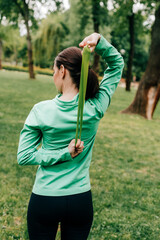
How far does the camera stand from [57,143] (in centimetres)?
142

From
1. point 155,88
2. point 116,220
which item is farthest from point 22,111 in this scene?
point 116,220

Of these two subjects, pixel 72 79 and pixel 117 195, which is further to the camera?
pixel 117 195

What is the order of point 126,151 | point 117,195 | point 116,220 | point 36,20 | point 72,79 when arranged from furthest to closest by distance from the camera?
point 36,20, point 126,151, point 117,195, point 116,220, point 72,79

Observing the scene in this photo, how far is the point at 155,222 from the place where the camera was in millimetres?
3594

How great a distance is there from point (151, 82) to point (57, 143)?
401 inches

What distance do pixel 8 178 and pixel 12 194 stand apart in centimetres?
56

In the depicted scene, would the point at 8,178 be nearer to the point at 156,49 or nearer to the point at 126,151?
the point at 126,151

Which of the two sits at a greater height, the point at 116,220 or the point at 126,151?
the point at 116,220

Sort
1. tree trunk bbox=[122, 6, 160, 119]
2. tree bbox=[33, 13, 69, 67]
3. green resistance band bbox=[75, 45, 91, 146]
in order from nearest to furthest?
green resistance band bbox=[75, 45, 91, 146]
tree trunk bbox=[122, 6, 160, 119]
tree bbox=[33, 13, 69, 67]

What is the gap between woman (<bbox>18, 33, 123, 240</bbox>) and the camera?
138 cm

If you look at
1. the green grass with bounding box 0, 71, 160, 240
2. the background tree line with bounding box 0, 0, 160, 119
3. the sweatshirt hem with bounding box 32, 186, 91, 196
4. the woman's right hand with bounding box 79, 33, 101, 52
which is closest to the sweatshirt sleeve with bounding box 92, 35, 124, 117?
the woman's right hand with bounding box 79, 33, 101, 52

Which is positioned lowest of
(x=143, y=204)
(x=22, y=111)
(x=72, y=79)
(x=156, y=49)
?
(x=22, y=111)

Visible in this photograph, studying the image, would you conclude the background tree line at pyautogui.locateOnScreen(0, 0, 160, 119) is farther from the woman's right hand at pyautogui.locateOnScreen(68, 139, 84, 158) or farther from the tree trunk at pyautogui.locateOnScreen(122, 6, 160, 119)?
the woman's right hand at pyautogui.locateOnScreen(68, 139, 84, 158)

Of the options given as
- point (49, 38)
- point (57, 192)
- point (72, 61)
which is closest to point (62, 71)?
point (72, 61)
